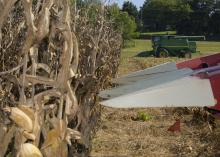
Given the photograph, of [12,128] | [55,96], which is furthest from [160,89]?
Answer: [12,128]

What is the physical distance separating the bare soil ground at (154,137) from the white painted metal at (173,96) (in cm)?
281

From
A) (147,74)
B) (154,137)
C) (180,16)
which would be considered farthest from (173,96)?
(180,16)

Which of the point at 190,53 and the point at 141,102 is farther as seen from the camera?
the point at 190,53

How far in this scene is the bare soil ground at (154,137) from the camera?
20.2ft

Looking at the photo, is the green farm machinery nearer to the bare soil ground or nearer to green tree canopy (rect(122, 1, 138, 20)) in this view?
the bare soil ground

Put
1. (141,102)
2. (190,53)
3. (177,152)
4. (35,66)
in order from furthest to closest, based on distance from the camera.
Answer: (190,53)
(177,152)
(35,66)
(141,102)

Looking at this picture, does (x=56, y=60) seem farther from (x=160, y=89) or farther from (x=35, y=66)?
(x=160, y=89)

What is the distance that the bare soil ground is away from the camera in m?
6.17

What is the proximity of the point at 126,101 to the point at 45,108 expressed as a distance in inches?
24.2

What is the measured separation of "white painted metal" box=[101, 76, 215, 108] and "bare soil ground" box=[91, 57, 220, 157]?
2810 mm

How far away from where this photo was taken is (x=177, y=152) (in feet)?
20.3

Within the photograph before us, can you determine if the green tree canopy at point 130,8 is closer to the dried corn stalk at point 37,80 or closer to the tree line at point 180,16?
the tree line at point 180,16

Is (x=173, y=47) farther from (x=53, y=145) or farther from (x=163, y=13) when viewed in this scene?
(x=163, y=13)

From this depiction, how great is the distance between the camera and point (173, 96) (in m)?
3.06
